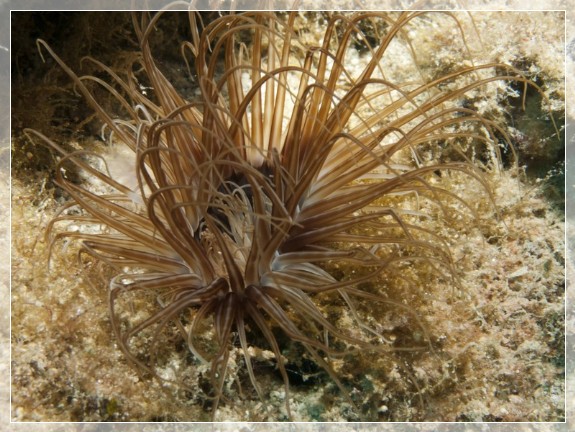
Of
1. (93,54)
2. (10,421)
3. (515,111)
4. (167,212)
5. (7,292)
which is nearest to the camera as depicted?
(167,212)

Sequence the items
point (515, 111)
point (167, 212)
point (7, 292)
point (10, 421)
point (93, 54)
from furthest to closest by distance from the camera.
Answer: point (93, 54) < point (515, 111) < point (7, 292) < point (10, 421) < point (167, 212)

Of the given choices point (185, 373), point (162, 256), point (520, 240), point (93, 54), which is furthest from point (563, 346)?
point (93, 54)

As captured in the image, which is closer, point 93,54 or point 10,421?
point 10,421

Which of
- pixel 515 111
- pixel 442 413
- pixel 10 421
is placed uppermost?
pixel 515 111

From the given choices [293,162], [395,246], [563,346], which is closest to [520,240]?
[563,346]

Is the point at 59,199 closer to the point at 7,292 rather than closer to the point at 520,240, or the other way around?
the point at 7,292

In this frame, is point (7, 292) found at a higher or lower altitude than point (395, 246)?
lower
